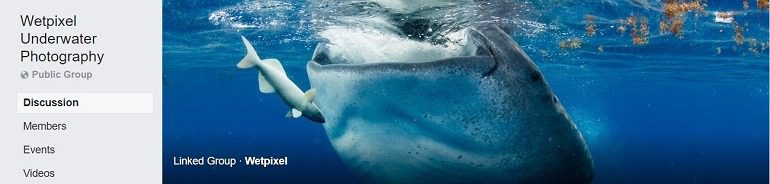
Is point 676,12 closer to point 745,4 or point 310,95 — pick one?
point 745,4

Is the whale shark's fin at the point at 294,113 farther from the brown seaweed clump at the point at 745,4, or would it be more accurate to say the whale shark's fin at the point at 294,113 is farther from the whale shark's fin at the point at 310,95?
the brown seaweed clump at the point at 745,4

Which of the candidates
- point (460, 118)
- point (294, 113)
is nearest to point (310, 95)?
point (294, 113)

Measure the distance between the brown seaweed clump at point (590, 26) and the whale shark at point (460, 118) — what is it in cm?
879

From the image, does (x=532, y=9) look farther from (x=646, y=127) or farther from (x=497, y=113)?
(x=646, y=127)

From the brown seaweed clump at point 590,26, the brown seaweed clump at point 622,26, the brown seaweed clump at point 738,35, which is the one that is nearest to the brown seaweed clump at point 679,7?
the brown seaweed clump at point 622,26

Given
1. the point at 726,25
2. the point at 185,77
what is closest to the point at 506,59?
the point at 726,25

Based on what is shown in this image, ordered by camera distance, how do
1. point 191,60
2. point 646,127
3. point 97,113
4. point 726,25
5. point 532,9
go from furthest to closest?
point 646,127 < point 191,60 < point 726,25 < point 532,9 < point 97,113

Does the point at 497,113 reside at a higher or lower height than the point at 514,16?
lower

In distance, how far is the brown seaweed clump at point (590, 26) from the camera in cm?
1173

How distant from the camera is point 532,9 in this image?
916 centimetres

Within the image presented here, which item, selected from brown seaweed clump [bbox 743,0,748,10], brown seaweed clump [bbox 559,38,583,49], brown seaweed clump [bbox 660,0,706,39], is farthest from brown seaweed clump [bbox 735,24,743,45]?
brown seaweed clump [bbox 559,38,583,49]

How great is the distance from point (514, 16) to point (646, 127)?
111805mm

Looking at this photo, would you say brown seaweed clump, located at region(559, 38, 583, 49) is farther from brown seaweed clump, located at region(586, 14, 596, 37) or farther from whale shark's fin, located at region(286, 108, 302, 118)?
whale shark's fin, located at region(286, 108, 302, 118)

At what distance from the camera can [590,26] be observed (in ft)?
42.1
